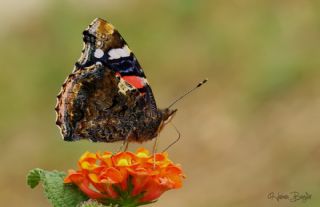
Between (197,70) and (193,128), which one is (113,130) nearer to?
(193,128)

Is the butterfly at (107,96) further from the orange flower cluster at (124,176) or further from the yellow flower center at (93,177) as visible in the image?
the yellow flower center at (93,177)

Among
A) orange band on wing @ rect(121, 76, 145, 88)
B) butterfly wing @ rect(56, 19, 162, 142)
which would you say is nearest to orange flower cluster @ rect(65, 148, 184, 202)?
butterfly wing @ rect(56, 19, 162, 142)

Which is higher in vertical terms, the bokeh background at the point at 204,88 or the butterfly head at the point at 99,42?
the bokeh background at the point at 204,88

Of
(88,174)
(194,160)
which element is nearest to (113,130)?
(88,174)

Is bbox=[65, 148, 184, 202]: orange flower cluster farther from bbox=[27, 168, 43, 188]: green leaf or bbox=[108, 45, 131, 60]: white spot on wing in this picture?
bbox=[108, 45, 131, 60]: white spot on wing
